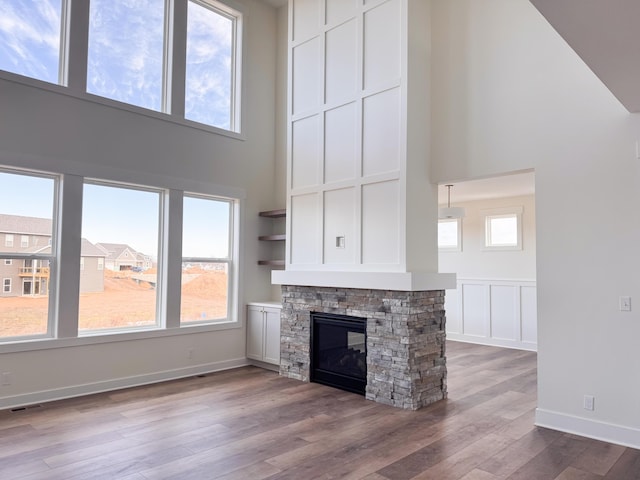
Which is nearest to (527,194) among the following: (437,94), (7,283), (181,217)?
(437,94)

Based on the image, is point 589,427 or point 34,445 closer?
point 34,445

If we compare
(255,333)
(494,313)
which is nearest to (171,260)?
(255,333)

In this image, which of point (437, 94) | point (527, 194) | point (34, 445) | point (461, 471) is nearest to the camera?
point (461, 471)

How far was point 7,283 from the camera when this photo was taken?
452 centimetres

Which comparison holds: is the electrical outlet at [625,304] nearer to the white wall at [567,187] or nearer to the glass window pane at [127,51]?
the white wall at [567,187]

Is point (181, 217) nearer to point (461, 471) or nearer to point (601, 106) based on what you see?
point (461, 471)

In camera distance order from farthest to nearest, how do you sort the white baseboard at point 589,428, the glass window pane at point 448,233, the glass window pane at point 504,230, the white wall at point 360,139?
the glass window pane at point 448,233 → the glass window pane at point 504,230 → the white wall at point 360,139 → the white baseboard at point 589,428

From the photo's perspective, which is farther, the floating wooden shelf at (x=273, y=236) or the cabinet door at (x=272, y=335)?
the floating wooden shelf at (x=273, y=236)

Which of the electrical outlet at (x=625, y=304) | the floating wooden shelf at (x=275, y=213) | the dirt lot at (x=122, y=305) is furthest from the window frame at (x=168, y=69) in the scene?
the electrical outlet at (x=625, y=304)

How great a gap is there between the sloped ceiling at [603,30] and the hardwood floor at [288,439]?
2.59m

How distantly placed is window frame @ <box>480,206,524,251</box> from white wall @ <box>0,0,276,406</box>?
14.4ft

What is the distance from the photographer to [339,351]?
5.35 m

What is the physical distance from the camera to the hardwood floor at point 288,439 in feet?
10.2

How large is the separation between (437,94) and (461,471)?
11.9ft
